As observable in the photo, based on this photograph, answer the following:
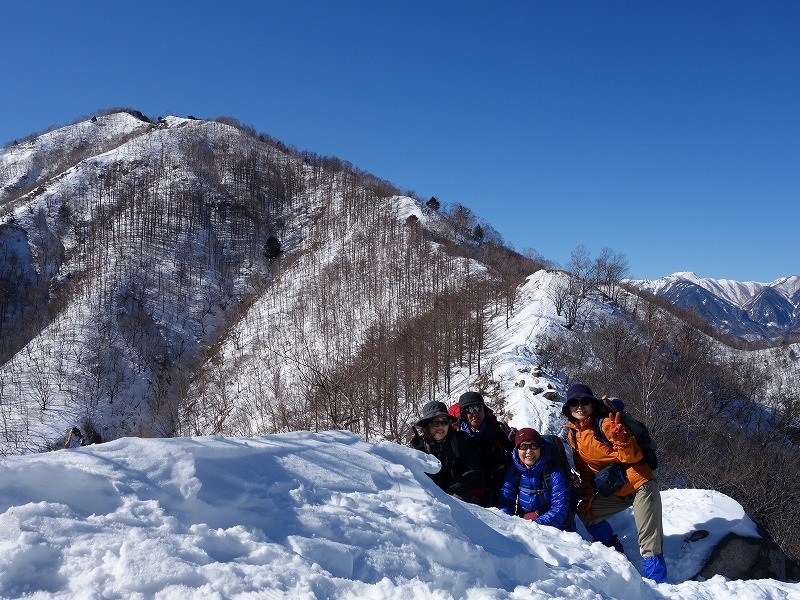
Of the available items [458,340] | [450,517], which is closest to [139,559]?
[450,517]

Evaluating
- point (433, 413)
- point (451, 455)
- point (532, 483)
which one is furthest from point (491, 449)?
point (433, 413)

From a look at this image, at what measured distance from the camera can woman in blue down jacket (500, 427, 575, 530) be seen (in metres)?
4.63

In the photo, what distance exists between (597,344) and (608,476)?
67.5 feet

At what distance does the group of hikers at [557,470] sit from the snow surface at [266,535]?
0.80 meters

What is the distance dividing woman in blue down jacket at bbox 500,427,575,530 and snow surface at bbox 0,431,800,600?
0.70 meters

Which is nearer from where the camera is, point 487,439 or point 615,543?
point 615,543

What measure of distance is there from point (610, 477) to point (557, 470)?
0.68 meters

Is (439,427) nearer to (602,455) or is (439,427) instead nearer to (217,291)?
(602,455)

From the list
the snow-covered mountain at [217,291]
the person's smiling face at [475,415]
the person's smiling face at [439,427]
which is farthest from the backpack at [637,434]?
the snow-covered mountain at [217,291]

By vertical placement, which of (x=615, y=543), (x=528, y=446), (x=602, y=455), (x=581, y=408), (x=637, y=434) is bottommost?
(x=615, y=543)

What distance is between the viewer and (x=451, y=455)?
203 inches

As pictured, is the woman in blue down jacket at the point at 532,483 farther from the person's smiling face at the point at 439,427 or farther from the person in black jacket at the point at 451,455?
the person's smiling face at the point at 439,427

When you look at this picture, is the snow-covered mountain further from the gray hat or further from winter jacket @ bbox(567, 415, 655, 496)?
winter jacket @ bbox(567, 415, 655, 496)

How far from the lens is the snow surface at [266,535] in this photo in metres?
2.12
